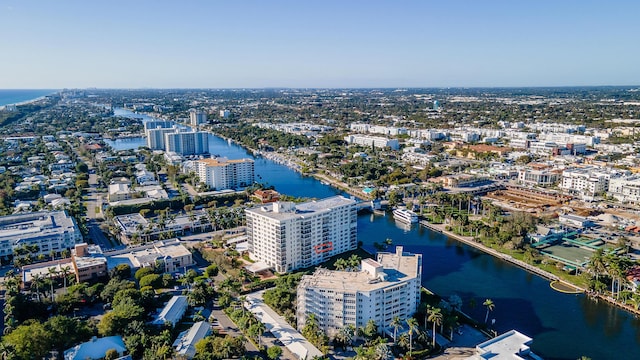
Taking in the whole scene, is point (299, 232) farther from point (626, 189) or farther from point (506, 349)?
point (626, 189)

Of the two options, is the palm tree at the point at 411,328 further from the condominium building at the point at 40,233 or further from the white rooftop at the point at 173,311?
the condominium building at the point at 40,233

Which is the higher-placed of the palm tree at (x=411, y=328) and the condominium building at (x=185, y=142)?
the condominium building at (x=185, y=142)

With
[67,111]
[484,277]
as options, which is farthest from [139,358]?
A: [67,111]

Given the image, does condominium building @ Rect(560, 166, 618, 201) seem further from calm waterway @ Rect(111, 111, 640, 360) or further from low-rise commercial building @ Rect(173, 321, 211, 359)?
low-rise commercial building @ Rect(173, 321, 211, 359)

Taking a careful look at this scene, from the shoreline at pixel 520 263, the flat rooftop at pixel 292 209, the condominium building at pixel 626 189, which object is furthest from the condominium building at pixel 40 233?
the condominium building at pixel 626 189

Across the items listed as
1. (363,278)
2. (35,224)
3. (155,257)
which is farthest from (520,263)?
(35,224)
